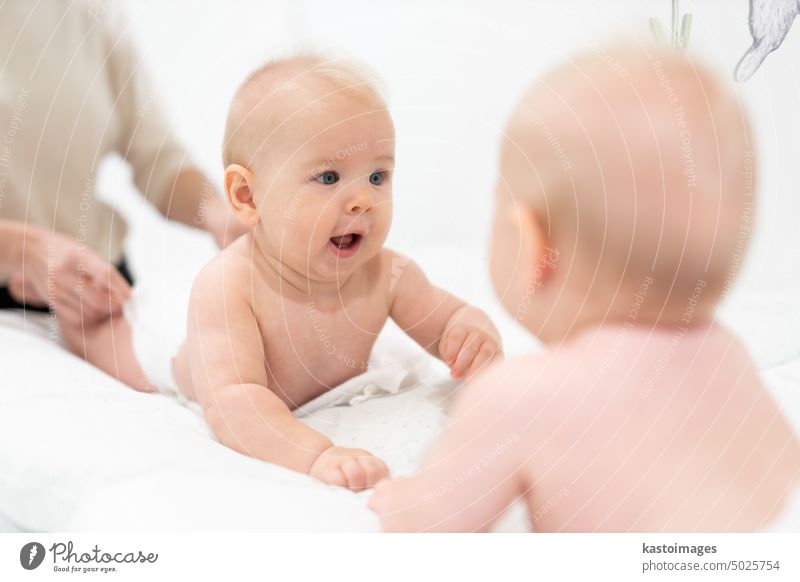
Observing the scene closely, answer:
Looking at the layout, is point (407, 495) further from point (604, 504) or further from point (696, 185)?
point (696, 185)

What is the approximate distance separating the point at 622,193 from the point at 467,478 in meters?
0.19

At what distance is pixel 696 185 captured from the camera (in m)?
0.47

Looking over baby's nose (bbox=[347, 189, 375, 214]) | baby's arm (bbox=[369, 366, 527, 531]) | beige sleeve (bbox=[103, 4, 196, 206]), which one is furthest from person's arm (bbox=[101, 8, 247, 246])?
baby's arm (bbox=[369, 366, 527, 531])

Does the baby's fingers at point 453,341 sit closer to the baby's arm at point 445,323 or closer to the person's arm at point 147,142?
the baby's arm at point 445,323

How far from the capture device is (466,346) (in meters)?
0.54

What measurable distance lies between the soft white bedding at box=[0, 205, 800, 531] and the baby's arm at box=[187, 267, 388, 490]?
0.01 meters

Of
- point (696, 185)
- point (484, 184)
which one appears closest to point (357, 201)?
point (484, 184)

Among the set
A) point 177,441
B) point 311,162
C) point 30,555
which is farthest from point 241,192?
point 30,555

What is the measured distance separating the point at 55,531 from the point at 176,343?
5.5 inches

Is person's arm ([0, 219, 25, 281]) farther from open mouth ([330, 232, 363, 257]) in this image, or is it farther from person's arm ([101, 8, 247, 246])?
open mouth ([330, 232, 363, 257])

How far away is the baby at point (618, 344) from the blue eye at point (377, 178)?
8 cm

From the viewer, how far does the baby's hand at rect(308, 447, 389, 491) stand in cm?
48

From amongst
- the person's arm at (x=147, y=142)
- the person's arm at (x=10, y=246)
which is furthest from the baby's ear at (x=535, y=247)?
the person's arm at (x=10, y=246)

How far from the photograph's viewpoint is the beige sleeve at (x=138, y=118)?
0.56 meters
